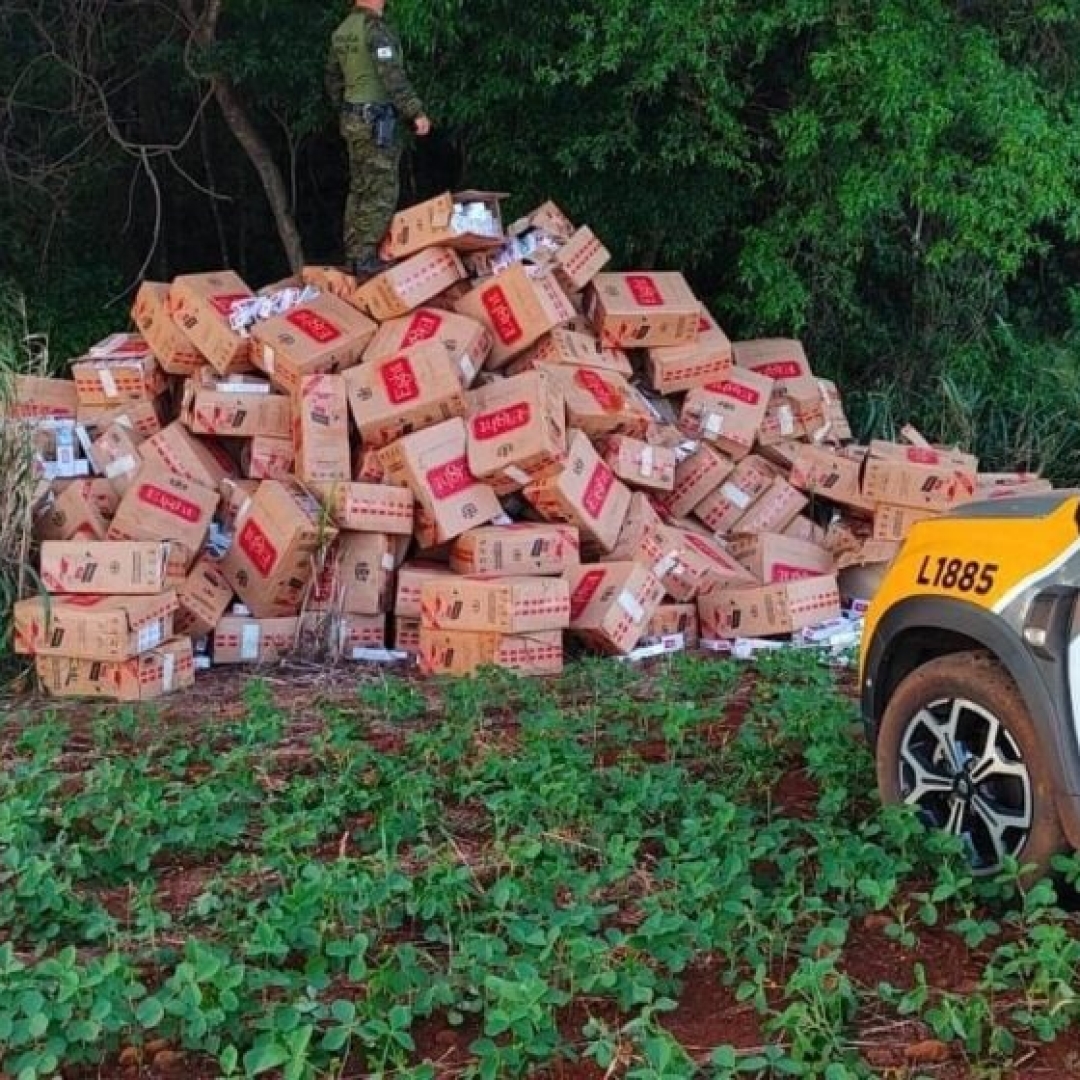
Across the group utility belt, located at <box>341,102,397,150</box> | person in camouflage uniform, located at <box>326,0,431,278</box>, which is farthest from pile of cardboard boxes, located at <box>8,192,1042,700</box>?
utility belt, located at <box>341,102,397,150</box>

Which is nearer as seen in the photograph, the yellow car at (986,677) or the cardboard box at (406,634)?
the yellow car at (986,677)

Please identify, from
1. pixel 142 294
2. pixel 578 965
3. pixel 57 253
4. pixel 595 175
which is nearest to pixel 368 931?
pixel 578 965

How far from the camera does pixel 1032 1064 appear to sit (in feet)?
10.2

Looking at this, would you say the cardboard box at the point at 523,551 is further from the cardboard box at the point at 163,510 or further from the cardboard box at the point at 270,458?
the cardboard box at the point at 163,510

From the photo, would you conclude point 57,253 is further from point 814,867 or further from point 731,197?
point 814,867

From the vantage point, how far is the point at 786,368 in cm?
934

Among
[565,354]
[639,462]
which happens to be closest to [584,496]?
[639,462]

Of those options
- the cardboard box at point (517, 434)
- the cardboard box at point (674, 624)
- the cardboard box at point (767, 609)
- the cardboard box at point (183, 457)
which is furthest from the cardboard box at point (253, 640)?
the cardboard box at point (767, 609)

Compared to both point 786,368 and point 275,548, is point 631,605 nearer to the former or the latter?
point 275,548

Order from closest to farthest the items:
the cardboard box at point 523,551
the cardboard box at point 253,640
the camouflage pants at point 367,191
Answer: the cardboard box at point 253,640 → the cardboard box at point 523,551 → the camouflage pants at point 367,191

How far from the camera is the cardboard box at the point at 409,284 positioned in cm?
827

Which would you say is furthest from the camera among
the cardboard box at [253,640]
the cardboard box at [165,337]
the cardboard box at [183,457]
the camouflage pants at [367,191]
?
the camouflage pants at [367,191]

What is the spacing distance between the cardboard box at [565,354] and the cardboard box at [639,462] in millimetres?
483

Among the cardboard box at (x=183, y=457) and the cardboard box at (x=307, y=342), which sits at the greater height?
the cardboard box at (x=307, y=342)
